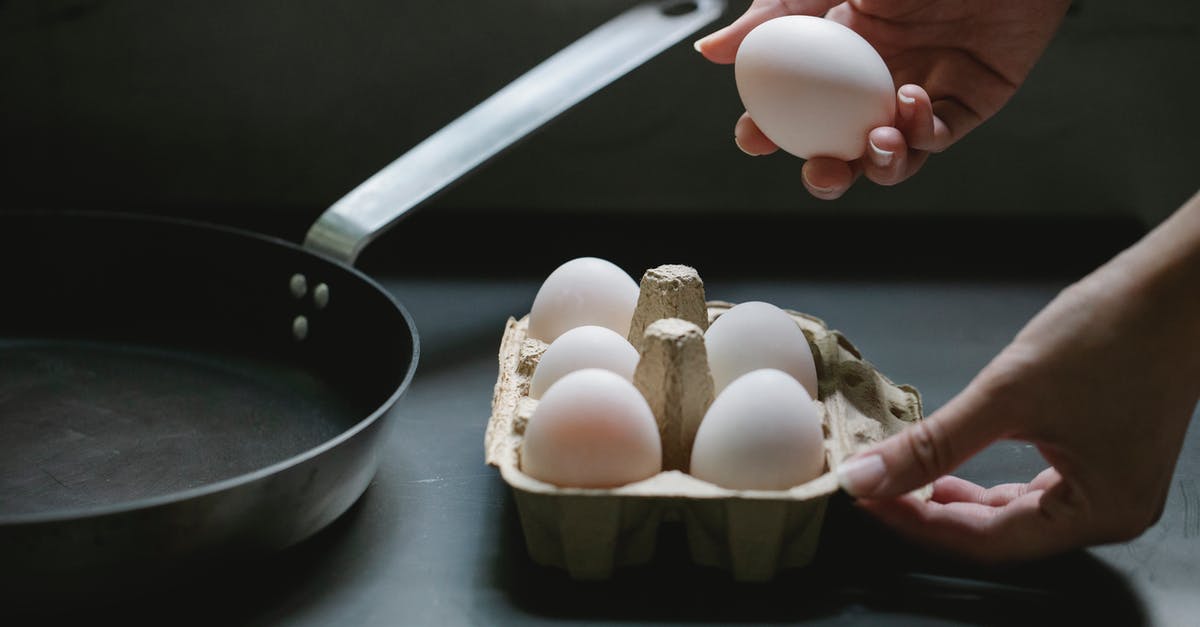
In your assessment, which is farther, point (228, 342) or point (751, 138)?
point (228, 342)

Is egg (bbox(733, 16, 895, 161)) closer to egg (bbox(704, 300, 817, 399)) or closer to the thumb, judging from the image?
egg (bbox(704, 300, 817, 399))

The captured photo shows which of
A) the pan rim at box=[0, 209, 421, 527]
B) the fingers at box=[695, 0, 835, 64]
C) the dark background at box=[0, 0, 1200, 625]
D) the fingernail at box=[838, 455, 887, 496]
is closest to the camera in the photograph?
the pan rim at box=[0, 209, 421, 527]

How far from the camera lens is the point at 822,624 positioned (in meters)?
0.83

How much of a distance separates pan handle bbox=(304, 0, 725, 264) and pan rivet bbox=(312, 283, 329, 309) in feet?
0.12

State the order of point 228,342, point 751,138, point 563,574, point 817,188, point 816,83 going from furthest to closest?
1. point 228,342
2. point 751,138
3. point 817,188
4. point 816,83
5. point 563,574

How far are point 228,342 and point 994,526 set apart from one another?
2.78ft

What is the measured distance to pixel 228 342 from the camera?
1321 mm

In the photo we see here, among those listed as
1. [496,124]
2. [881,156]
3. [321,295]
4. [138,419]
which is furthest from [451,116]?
[881,156]

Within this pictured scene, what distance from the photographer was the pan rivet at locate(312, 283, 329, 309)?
4.02 feet

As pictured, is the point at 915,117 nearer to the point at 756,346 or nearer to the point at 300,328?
the point at 756,346

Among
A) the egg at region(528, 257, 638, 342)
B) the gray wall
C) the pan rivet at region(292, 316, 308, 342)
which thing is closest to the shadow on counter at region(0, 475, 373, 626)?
the egg at region(528, 257, 638, 342)

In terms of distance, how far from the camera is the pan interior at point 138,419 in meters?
1.02

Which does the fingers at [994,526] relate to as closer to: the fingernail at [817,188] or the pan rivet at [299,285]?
the fingernail at [817,188]

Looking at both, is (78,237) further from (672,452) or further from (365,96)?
(672,452)
